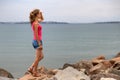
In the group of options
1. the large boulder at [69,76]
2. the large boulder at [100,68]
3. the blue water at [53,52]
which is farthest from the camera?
the blue water at [53,52]

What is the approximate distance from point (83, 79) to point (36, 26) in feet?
5.56

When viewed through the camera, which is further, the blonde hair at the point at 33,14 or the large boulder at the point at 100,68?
the large boulder at the point at 100,68

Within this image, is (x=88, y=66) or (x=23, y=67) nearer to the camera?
(x=88, y=66)

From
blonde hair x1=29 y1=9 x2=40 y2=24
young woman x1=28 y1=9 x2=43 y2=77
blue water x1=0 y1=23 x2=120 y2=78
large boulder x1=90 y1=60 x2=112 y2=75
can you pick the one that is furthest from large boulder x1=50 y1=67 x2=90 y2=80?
blue water x1=0 y1=23 x2=120 y2=78

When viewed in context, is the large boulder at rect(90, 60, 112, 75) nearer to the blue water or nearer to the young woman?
the young woman

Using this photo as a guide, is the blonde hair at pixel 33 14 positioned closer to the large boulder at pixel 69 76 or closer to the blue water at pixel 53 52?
the large boulder at pixel 69 76

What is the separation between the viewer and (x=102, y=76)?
11773 mm

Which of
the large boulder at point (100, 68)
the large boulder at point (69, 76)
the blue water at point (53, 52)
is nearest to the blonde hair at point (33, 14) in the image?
the large boulder at point (69, 76)

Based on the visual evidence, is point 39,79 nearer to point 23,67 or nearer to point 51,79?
point 51,79

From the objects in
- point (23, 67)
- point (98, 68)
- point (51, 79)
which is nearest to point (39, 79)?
point (51, 79)

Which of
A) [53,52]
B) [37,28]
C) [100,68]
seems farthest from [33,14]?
[53,52]

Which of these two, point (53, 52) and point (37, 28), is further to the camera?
point (53, 52)

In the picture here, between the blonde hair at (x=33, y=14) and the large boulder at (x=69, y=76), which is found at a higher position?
the blonde hair at (x=33, y=14)

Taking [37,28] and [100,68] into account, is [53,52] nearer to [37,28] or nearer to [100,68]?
[100,68]
